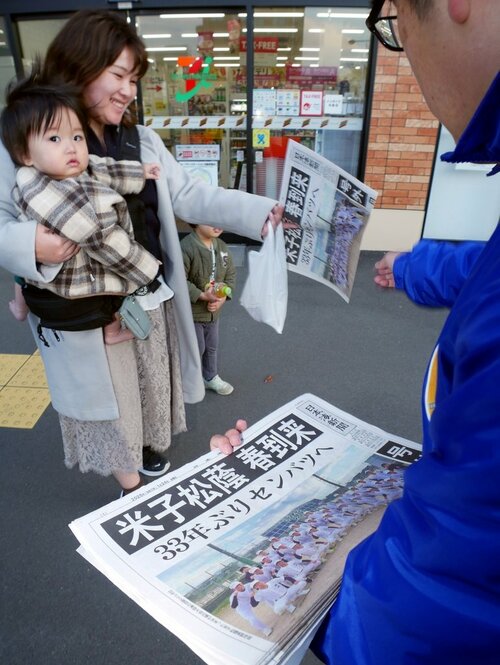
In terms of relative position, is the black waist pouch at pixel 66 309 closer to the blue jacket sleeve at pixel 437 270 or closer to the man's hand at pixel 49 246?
the man's hand at pixel 49 246

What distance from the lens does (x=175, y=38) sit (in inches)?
178

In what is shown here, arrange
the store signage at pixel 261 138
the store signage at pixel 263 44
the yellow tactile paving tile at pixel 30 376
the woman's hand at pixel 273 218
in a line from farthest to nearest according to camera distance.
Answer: the store signage at pixel 261 138
the store signage at pixel 263 44
the yellow tactile paving tile at pixel 30 376
the woman's hand at pixel 273 218

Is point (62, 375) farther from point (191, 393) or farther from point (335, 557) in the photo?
point (335, 557)

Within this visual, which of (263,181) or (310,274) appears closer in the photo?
(310,274)

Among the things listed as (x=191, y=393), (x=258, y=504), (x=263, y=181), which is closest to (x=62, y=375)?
(x=191, y=393)

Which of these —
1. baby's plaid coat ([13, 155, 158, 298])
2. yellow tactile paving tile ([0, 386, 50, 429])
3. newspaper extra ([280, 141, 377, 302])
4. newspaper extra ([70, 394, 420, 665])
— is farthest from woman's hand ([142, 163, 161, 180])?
yellow tactile paving tile ([0, 386, 50, 429])

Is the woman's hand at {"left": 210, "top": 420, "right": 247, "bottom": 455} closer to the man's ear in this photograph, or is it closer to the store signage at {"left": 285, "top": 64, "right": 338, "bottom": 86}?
the man's ear

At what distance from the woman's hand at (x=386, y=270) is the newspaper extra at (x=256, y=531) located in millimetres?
394

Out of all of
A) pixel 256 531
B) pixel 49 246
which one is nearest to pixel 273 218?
pixel 49 246

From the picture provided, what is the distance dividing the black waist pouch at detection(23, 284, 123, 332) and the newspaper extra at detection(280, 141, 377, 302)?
572 mm

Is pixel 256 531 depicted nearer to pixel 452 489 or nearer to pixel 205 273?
pixel 452 489

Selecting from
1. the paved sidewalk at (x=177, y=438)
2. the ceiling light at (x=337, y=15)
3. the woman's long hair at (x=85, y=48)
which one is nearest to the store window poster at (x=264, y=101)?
the ceiling light at (x=337, y=15)

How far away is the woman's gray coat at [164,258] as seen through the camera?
4.79 feet

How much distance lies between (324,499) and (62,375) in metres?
1.01
